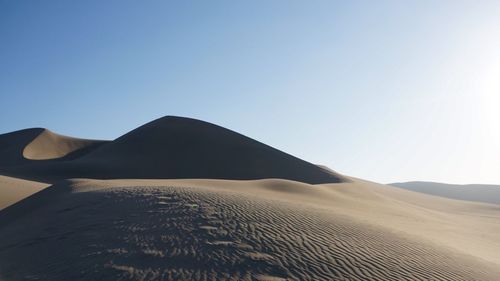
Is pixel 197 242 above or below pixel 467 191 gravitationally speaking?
below

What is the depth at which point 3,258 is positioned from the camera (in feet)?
33.3

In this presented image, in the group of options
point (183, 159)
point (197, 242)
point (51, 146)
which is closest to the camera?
point (197, 242)

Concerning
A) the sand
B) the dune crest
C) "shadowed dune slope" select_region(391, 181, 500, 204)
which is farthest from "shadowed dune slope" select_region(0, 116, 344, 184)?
"shadowed dune slope" select_region(391, 181, 500, 204)

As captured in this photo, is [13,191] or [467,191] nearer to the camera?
[13,191]

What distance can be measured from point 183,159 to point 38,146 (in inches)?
1256

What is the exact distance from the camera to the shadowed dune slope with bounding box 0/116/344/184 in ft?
129

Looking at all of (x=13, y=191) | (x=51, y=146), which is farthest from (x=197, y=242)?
(x=51, y=146)

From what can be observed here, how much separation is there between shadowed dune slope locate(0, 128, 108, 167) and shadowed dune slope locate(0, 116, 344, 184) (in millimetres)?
15606

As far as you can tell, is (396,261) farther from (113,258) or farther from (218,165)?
(218,165)

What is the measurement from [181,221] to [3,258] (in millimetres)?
4376

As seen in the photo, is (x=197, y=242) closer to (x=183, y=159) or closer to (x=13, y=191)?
(x=13, y=191)

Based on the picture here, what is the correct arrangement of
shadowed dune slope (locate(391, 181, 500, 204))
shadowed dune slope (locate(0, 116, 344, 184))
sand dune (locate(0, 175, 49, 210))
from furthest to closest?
shadowed dune slope (locate(391, 181, 500, 204)) < shadowed dune slope (locate(0, 116, 344, 184)) < sand dune (locate(0, 175, 49, 210))

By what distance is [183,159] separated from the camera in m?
44.5

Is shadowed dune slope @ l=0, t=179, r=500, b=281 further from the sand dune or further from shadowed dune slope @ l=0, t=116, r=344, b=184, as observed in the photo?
shadowed dune slope @ l=0, t=116, r=344, b=184
